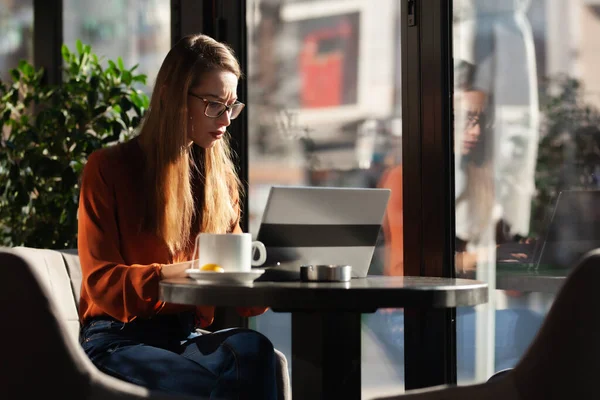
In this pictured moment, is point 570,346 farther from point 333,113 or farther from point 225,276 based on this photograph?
point 333,113

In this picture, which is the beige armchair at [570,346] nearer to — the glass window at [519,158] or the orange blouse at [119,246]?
the orange blouse at [119,246]

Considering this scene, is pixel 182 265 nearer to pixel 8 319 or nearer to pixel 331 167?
pixel 8 319

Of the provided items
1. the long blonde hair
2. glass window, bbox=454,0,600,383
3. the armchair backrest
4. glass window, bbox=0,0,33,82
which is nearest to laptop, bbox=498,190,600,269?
glass window, bbox=454,0,600,383

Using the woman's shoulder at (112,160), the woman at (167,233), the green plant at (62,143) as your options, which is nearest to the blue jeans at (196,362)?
the woman at (167,233)

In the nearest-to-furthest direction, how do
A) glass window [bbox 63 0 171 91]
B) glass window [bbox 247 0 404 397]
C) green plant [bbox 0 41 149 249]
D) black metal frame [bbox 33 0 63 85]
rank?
1. glass window [bbox 247 0 404 397]
2. green plant [bbox 0 41 149 249]
3. glass window [bbox 63 0 171 91]
4. black metal frame [bbox 33 0 63 85]

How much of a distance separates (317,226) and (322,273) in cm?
10

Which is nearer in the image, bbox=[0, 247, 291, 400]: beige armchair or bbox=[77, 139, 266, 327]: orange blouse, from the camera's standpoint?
bbox=[0, 247, 291, 400]: beige armchair

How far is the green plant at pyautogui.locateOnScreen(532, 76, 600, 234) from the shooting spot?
8.59ft

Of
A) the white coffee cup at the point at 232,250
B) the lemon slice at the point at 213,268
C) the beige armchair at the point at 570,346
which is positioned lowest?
the beige armchair at the point at 570,346

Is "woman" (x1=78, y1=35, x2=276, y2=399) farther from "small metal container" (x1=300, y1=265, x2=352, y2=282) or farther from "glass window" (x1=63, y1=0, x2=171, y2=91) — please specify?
"glass window" (x1=63, y1=0, x2=171, y2=91)

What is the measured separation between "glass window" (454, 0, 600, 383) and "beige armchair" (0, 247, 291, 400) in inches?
60.3

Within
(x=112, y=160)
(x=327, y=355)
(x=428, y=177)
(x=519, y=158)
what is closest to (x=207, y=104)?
(x=112, y=160)

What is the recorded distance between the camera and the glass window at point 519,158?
263cm

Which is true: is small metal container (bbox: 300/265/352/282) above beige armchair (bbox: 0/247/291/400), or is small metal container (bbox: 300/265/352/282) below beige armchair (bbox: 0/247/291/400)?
above
